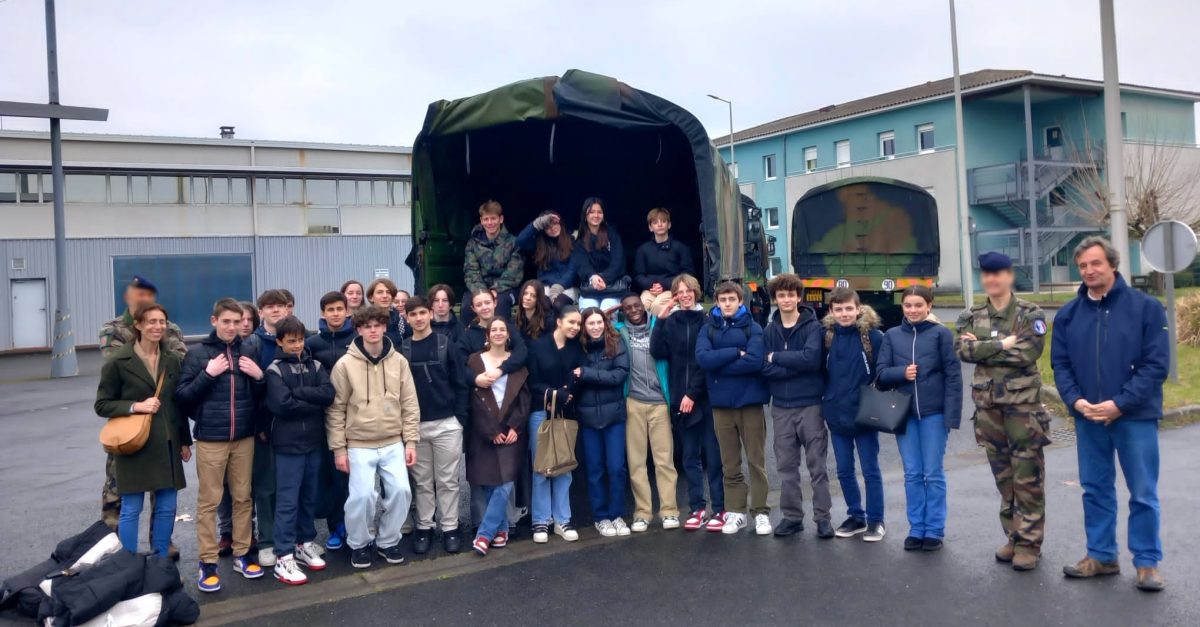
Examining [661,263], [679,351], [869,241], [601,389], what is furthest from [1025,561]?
[869,241]

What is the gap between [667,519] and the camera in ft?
21.8

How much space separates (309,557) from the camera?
19.7 ft

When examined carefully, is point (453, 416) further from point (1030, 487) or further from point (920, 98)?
point (920, 98)

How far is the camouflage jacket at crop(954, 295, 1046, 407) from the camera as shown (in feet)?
18.2

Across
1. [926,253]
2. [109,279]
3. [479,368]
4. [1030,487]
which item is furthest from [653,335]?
[109,279]

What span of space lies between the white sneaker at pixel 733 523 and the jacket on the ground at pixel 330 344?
2.89 m

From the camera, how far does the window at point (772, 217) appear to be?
4517 centimetres

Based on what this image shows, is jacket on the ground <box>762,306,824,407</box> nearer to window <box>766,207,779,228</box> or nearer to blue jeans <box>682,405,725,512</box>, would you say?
blue jeans <box>682,405,725,512</box>

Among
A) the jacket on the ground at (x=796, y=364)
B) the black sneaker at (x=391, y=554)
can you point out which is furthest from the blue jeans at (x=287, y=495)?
the jacket on the ground at (x=796, y=364)

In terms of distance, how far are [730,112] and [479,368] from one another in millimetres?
36976

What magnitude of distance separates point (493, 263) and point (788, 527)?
324 cm

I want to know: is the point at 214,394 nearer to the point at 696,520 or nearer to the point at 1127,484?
the point at 696,520

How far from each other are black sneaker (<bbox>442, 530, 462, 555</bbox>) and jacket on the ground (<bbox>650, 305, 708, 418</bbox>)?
180cm

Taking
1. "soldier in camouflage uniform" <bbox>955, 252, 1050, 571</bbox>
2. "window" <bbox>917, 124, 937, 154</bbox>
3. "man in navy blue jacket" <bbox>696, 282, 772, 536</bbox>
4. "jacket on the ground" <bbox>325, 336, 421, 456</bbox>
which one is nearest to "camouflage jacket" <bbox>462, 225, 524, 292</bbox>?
"jacket on the ground" <bbox>325, 336, 421, 456</bbox>
